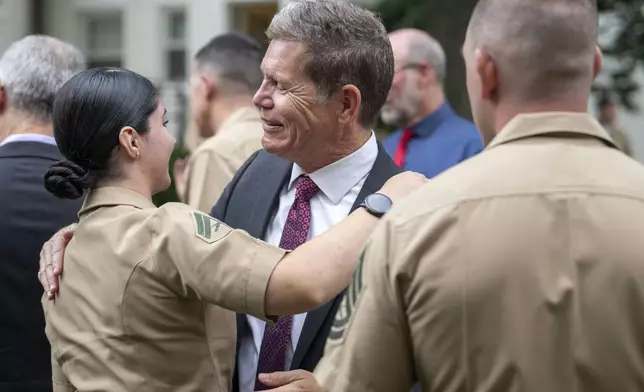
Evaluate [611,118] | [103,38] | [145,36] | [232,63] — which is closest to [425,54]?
[232,63]

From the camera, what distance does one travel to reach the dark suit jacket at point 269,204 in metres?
2.72

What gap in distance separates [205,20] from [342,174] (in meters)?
12.5

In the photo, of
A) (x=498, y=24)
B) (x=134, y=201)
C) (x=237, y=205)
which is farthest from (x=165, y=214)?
(x=498, y=24)

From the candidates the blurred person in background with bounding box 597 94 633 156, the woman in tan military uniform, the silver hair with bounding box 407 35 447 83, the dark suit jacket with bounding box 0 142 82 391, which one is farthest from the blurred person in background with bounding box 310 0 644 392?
the blurred person in background with bounding box 597 94 633 156

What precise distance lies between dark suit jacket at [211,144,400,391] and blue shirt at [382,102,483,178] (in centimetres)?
247

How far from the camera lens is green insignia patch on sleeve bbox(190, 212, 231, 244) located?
2424mm

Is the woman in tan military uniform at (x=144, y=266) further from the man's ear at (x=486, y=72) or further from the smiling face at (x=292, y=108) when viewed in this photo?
the man's ear at (x=486, y=72)

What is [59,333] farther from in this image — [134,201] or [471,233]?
[471,233]

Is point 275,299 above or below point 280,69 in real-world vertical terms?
below

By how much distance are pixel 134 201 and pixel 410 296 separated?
100 centimetres

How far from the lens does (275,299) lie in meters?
2.36

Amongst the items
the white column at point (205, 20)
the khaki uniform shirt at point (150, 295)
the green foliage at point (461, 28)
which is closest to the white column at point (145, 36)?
the white column at point (205, 20)

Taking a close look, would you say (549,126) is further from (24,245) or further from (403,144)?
(403,144)

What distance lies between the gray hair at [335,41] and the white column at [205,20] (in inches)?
487
